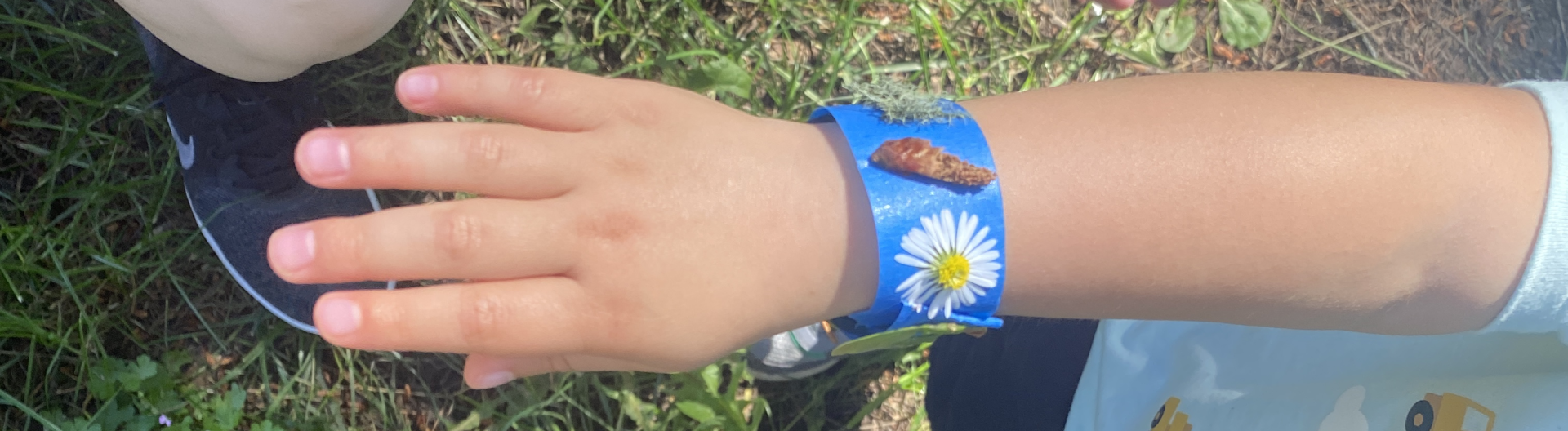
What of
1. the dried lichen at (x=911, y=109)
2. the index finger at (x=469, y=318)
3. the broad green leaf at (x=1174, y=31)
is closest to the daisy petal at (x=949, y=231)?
the dried lichen at (x=911, y=109)

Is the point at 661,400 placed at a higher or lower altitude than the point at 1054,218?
lower

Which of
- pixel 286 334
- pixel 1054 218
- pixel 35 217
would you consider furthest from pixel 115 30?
pixel 1054 218

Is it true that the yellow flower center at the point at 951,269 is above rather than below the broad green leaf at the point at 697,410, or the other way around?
above

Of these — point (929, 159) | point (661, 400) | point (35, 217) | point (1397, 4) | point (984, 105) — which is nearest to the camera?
point (929, 159)

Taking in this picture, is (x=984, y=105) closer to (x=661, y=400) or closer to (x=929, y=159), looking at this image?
(x=929, y=159)

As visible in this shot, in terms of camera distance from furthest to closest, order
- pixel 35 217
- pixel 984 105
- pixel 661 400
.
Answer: pixel 661 400 < pixel 35 217 < pixel 984 105

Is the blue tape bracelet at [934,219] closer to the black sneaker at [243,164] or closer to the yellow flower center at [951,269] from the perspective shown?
the yellow flower center at [951,269]
